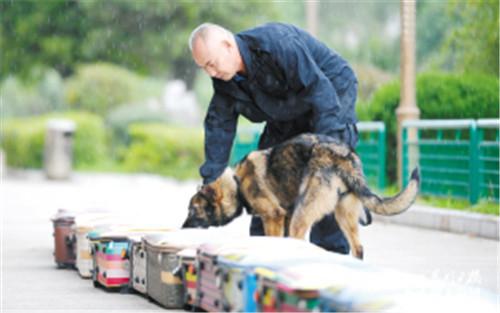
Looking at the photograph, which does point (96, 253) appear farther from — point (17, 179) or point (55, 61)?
point (55, 61)

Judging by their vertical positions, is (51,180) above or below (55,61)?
below

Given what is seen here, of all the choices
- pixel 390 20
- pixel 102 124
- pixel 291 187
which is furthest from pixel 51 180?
pixel 390 20

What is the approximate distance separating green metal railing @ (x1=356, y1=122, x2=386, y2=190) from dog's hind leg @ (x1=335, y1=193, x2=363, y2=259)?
9.65 m

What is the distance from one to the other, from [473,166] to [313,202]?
7454 millimetres

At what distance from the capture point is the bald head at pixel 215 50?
278 inches

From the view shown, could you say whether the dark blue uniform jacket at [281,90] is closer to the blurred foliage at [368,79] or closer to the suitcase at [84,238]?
the suitcase at [84,238]

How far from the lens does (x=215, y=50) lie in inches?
278

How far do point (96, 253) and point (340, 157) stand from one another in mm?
2038

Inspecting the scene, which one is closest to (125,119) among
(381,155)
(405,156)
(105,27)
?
(105,27)

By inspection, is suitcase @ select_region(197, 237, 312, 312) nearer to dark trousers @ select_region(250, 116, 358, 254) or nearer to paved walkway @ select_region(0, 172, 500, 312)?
paved walkway @ select_region(0, 172, 500, 312)

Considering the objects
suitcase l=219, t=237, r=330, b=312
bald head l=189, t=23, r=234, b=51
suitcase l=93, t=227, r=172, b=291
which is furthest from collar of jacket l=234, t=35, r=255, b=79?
Answer: suitcase l=93, t=227, r=172, b=291

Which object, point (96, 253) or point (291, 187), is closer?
point (291, 187)

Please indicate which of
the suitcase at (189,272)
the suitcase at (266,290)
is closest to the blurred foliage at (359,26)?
the suitcase at (189,272)

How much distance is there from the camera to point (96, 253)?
8.44m
